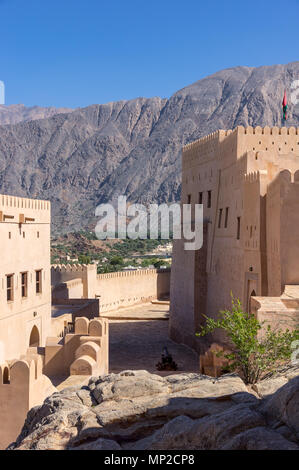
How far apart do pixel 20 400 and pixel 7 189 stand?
295 feet

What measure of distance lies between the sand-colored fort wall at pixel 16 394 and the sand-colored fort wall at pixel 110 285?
16.2 metres

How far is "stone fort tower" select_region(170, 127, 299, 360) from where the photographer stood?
13953 mm

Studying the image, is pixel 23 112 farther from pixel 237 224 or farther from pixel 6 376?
pixel 6 376

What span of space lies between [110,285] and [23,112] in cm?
12494

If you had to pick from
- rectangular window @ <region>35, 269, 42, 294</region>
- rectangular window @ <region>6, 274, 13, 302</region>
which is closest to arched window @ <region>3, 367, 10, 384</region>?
rectangular window @ <region>6, 274, 13, 302</region>

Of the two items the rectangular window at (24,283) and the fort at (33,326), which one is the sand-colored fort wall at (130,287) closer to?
the fort at (33,326)

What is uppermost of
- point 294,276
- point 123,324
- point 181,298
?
point 294,276

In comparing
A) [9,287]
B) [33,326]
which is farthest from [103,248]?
[9,287]

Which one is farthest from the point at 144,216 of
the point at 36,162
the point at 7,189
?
the point at 36,162

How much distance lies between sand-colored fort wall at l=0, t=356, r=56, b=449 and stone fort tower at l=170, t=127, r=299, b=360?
6.82m

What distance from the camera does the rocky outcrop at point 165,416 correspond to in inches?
187

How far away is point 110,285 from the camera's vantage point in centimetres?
3322
